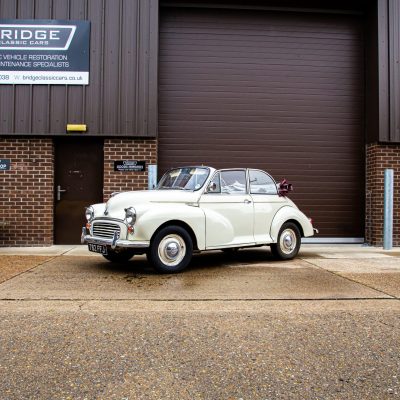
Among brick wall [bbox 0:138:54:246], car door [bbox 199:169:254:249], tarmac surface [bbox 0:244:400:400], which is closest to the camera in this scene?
tarmac surface [bbox 0:244:400:400]

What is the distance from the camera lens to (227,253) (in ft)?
28.4

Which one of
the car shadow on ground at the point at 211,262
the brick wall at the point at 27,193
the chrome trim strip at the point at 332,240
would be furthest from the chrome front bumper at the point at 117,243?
the chrome trim strip at the point at 332,240

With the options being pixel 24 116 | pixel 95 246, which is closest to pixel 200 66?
pixel 24 116

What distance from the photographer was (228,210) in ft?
22.6

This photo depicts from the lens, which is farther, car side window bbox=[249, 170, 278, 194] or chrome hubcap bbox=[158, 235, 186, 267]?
car side window bbox=[249, 170, 278, 194]

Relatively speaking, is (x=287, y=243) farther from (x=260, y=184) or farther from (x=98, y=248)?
(x=98, y=248)

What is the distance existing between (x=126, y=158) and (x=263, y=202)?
3.81 meters

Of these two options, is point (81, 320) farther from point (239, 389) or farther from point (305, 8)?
point (305, 8)

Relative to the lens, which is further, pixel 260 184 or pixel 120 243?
pixel 260 184

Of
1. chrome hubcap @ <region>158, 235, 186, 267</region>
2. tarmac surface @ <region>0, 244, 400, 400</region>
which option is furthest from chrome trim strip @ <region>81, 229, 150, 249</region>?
tarmac surface @ <region>0, 244, 400, 400</region>

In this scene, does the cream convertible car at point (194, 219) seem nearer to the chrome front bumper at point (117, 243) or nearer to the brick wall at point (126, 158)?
the chrome front bumper at point (117, 243)

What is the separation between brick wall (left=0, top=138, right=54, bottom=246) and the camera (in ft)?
31.7

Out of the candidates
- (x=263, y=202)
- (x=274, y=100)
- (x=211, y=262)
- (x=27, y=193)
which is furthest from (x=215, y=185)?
(x=27, y=193)

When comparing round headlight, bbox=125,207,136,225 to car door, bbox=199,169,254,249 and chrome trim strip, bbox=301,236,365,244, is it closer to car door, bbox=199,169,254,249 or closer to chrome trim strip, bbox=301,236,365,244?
car door, bbox=199,169,254,249
